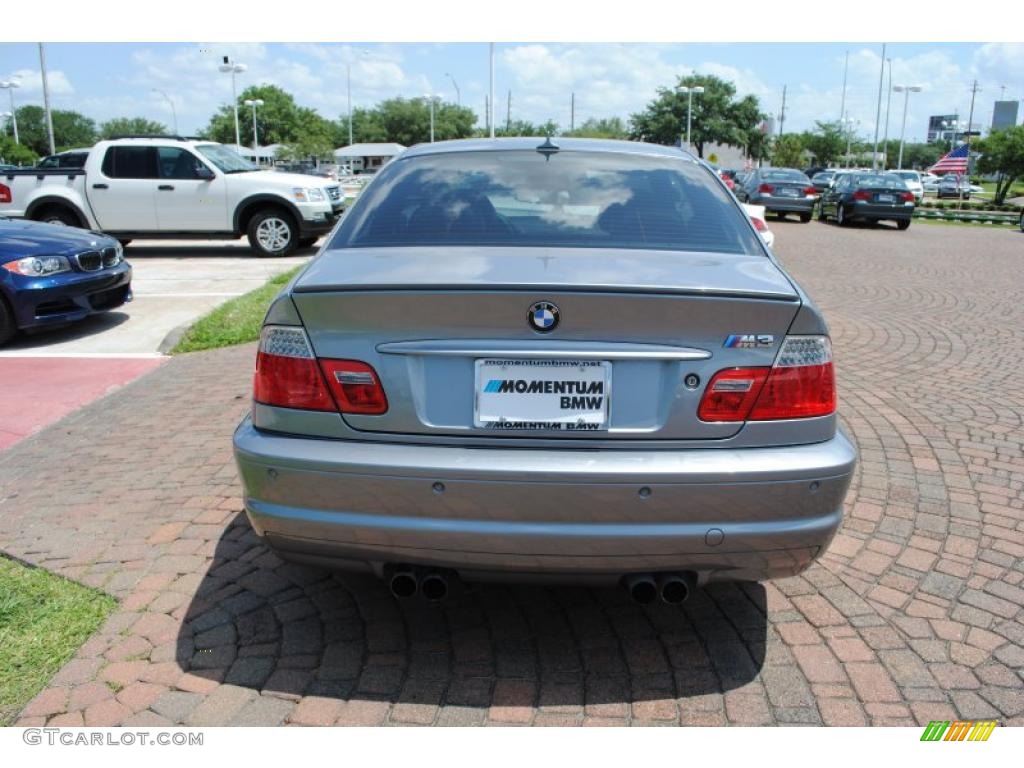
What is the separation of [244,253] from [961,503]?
13172mm

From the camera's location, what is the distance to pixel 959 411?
592 cm

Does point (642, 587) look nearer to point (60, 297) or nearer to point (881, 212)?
point (60, 297)

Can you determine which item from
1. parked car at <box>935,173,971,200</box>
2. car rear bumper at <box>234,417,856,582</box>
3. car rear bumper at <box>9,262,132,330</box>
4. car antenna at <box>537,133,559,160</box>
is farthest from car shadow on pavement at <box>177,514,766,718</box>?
parked car at <box>935,173,971,200</box>

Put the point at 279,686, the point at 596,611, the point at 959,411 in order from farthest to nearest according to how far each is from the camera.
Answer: the point at 959,411 → the point at 596,611 → the point at 279,686

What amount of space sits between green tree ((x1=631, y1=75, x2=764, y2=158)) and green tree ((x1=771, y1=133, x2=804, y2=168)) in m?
3.07

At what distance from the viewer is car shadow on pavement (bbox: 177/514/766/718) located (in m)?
2.83

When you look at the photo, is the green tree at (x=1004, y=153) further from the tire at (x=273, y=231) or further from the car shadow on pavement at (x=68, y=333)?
the car shadow on pavement at (x=68, y=333)

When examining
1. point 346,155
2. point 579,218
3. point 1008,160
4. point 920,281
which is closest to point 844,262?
point 920,281

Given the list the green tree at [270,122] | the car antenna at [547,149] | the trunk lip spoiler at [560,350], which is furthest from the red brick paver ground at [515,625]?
the green tree at [270,122]

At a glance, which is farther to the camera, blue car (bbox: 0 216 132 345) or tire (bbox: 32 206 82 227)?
tire (bbox: 32 206 82 227)

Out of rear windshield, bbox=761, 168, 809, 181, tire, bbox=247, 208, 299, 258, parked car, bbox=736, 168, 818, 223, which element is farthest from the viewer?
rear windshield, bbox=761, 168, 809, 181

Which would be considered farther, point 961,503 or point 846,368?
point 846,368

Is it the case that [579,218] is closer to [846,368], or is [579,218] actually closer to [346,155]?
[846,368]

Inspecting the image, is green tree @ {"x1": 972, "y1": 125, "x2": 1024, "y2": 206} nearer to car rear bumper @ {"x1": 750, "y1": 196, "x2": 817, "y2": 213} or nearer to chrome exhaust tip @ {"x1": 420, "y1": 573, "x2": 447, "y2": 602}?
car rear bumper @ {"x1": 750, "y1": 196, "x2": 817, "y2": 213}
